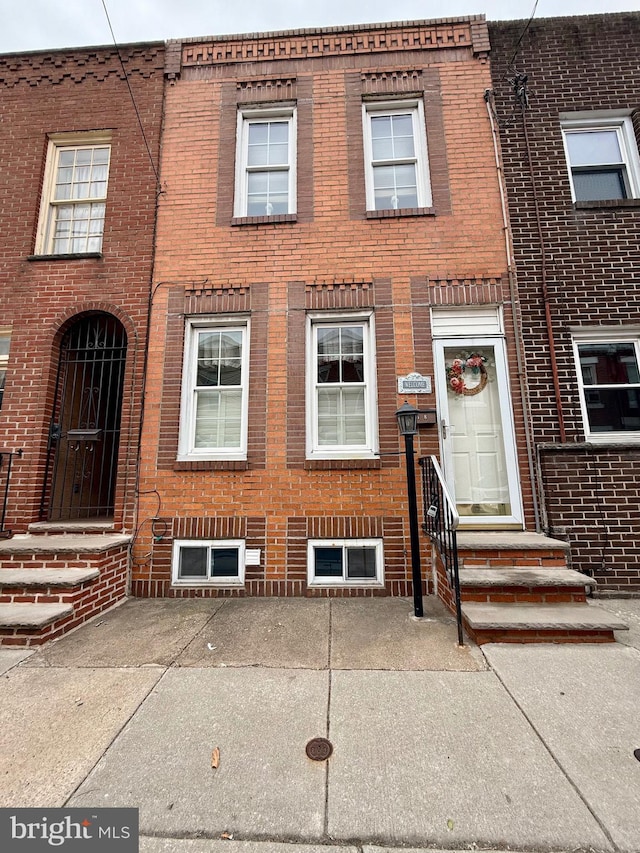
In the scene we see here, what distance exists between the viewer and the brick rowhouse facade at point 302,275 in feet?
15.1

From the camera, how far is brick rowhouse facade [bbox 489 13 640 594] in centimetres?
449

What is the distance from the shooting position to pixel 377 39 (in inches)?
222

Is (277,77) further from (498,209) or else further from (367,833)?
(367,833)

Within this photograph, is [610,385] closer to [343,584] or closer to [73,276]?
[343,584]

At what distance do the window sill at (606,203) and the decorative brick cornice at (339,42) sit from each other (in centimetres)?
269

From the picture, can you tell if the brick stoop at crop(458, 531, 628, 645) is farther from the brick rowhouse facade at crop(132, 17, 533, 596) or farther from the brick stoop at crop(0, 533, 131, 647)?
the brick stoop at crop(0, 533, 131, 647)

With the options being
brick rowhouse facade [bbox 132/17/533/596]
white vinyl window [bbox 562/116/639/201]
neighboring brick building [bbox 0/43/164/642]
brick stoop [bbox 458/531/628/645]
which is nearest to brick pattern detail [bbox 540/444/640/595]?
brick rowhouse facade [bbox 132/17/533/596]

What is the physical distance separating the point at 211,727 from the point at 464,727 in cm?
145

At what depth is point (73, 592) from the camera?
3666 millimetres

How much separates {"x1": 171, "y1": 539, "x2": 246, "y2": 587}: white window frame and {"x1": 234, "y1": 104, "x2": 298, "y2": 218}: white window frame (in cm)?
430

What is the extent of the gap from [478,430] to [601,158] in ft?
13.8

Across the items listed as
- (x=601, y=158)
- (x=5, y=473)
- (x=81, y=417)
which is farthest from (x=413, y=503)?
(x=601, y=158)

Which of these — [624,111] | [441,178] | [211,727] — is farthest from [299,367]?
[624,111]

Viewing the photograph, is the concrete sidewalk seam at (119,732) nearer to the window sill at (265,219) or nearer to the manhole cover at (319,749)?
the manhole cover at (319,749)
